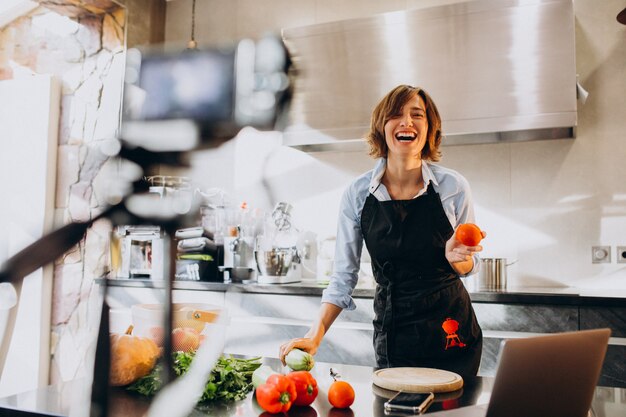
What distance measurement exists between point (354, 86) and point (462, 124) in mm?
621

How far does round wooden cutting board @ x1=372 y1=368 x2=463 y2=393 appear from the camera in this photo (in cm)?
110

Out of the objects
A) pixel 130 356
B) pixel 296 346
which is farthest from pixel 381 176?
pixel 130 356

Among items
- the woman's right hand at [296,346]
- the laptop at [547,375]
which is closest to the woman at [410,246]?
the woman's right hand at [296,346]

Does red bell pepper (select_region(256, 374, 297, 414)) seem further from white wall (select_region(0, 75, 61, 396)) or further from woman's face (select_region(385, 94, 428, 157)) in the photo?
white wall (select_region(0, 75, 61, 396))

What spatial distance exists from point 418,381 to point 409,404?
0.18m

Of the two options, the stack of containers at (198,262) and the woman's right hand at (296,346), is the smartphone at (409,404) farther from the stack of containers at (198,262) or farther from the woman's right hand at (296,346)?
the stack of containers at (198,262)

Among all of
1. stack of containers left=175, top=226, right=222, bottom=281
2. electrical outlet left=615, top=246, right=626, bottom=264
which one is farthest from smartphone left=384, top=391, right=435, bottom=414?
electrical outlet left=615, top=246, right=626, bottom=264

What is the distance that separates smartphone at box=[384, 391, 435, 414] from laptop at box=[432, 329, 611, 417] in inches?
10.8

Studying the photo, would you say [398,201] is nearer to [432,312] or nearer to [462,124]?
[432,312]

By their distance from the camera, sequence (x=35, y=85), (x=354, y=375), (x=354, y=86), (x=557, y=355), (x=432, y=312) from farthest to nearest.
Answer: (x=35, y=85) < (x=354, y=86) < (x=432, y=312) < (x=354, y=375) < (x=557, y=355)

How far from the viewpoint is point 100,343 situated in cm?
32

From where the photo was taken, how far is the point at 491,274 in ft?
8.66

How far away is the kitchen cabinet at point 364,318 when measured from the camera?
85.7 inches

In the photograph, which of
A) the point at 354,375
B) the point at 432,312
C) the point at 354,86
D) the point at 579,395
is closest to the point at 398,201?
the point at 432,312
